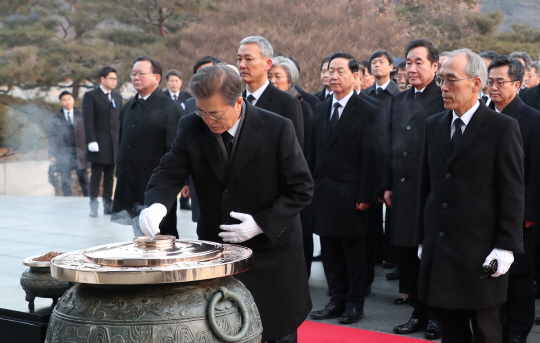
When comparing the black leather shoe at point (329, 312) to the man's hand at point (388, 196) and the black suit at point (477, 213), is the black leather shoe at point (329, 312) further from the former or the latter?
the black suit at point (477, 213)

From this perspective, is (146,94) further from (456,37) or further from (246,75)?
(456,37)

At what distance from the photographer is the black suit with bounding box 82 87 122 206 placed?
8.72 meters

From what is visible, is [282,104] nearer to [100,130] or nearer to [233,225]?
[233,225]

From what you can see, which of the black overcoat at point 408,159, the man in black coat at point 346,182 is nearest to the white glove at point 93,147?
the man in black coat at point 346,182

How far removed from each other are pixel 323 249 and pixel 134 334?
2.74 meters

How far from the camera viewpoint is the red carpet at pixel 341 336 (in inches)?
158

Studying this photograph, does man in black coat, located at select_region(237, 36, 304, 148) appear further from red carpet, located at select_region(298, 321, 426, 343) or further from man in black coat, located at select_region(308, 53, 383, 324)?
red carpet, located at select_region(298, 321, 426, 343)

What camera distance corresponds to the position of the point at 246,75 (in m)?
4.33

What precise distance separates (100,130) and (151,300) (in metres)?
6.96

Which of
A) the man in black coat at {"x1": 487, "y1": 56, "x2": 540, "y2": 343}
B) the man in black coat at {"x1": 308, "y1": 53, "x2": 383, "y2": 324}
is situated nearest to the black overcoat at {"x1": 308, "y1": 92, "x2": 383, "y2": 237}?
the man in black coat at {"x1": 308, "y1": 53, "x2": 383, "y2": 324}

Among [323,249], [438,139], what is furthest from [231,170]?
[323,249]

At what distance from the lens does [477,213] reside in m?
3.05

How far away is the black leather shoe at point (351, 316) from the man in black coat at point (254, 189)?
1.47 meters

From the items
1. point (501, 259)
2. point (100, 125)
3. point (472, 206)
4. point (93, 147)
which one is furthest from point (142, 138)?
point (100, 125)
